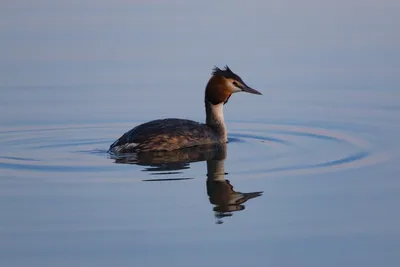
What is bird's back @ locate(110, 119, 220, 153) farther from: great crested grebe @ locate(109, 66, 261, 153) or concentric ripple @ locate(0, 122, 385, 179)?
concentric ripple @ locate(0, 122, 385, 179)

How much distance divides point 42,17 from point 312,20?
19.4 ft

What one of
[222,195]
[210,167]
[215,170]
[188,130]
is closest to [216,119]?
[188,130]

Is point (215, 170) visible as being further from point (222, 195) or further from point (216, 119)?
point (216, 119)

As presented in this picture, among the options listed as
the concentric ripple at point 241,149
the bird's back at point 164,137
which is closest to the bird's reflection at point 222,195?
the concentric ripple at point 241,149

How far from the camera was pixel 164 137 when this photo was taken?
39.4 feet

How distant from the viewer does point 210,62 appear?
17016mm

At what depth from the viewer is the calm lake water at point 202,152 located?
25.3ft

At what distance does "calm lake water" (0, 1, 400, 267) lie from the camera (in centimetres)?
772

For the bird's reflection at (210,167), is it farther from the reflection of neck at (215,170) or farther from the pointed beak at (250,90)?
the pointed beak at (250,90)

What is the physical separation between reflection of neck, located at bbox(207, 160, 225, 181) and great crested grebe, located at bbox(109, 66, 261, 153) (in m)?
0.85

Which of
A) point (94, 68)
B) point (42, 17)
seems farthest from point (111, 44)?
point (42, 17)

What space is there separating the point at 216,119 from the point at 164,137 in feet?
3.64

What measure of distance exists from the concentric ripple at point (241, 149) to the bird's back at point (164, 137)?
0.25 m

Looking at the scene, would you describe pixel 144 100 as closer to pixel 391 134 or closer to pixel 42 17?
pixel 391 134
